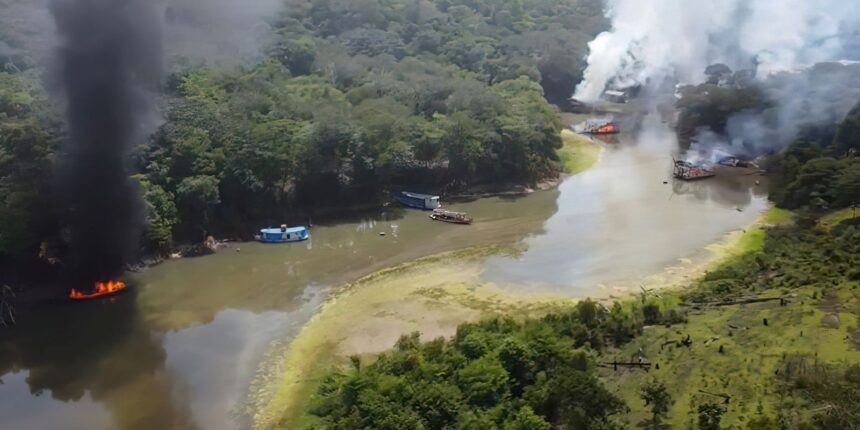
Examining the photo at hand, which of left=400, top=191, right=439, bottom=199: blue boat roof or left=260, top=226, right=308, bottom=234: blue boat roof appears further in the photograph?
left=400, top=191, right=439, bottom=199: blue boat roof

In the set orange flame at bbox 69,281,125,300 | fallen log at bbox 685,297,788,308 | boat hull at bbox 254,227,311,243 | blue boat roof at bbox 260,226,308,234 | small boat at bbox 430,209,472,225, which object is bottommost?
orange flame at bbox 69,281,125,300

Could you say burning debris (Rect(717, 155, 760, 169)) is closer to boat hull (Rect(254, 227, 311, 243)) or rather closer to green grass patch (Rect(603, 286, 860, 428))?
green grass patch (Rect(603, 286, 860, 428))

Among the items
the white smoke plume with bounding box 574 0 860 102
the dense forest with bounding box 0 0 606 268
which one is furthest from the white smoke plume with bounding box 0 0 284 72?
the white smoke plume with bounding box 574 0 860 102

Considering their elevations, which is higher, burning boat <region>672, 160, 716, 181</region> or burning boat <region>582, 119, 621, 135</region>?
burning boat <region>582, 119, 621, 135</region>

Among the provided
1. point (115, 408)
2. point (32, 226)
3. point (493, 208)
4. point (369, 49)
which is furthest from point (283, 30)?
point (115, 408)

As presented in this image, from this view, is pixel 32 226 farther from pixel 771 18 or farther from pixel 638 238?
pixel 771 18

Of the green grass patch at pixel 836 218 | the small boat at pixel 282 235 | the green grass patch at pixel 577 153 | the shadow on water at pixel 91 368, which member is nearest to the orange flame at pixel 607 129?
the green grass patch at pixel 577 153

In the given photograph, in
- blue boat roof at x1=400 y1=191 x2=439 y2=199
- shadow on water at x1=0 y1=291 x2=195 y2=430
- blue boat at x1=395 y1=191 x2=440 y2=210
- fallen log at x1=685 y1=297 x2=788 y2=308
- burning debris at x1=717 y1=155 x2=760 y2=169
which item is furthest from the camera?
burning debris at x1=717 y1=155 x2=760 y2=169

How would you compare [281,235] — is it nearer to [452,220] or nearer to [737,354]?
[452,220]

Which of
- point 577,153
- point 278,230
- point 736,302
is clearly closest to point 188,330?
point 278,230
